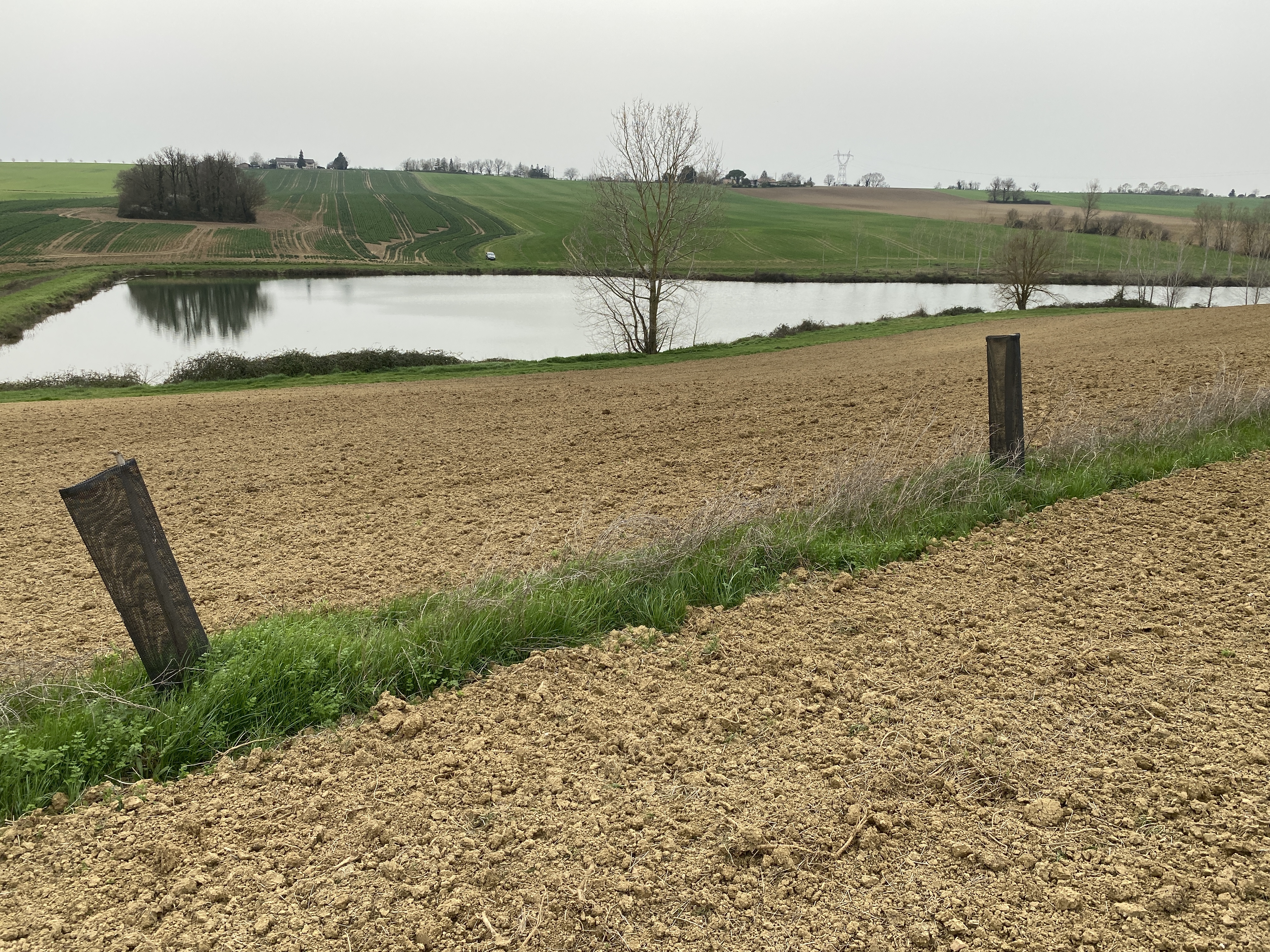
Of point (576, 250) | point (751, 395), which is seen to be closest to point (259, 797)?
point (751, 395)

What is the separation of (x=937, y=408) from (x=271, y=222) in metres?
94.2

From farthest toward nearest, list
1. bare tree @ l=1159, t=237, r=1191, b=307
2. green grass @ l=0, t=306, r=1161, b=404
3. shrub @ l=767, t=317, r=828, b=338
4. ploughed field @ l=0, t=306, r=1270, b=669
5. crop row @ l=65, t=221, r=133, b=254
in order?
crop row @ l=65, t=221, r=133, b=254 → bare tree @ l=1159, t=237, r=1191, b=307 → shrub @ l=767, t=317, r=828, b=338 → green grass @ l=0, t=306, r=1161, b=404 → ploughed field @ l=0, t=306, r=1270, b=669

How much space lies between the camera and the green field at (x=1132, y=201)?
126875mm

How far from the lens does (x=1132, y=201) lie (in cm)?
15988

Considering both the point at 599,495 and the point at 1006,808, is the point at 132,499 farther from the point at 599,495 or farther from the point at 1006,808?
the point at 599,495

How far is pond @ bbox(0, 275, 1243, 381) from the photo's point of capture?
35.3m

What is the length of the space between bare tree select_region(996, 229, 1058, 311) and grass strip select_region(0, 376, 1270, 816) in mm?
35255

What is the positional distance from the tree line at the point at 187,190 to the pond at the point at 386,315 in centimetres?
3178

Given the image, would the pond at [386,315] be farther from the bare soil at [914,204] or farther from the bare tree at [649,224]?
the bare soil at [914,204]

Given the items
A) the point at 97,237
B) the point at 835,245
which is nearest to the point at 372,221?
the point at 97,237

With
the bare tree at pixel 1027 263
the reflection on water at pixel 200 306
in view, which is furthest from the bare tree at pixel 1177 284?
the reflection on water at pixel 200 306

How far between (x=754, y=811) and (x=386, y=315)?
47.3 metres

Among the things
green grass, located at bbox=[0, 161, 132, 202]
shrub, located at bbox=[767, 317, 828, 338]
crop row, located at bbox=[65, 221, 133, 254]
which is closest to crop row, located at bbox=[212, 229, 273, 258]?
crop row, located at bbox=[65, 221, 133, 254]

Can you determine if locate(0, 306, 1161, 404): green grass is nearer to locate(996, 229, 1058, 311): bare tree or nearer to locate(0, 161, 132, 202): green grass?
locate(996, 229, 1058, 311): bare tree
